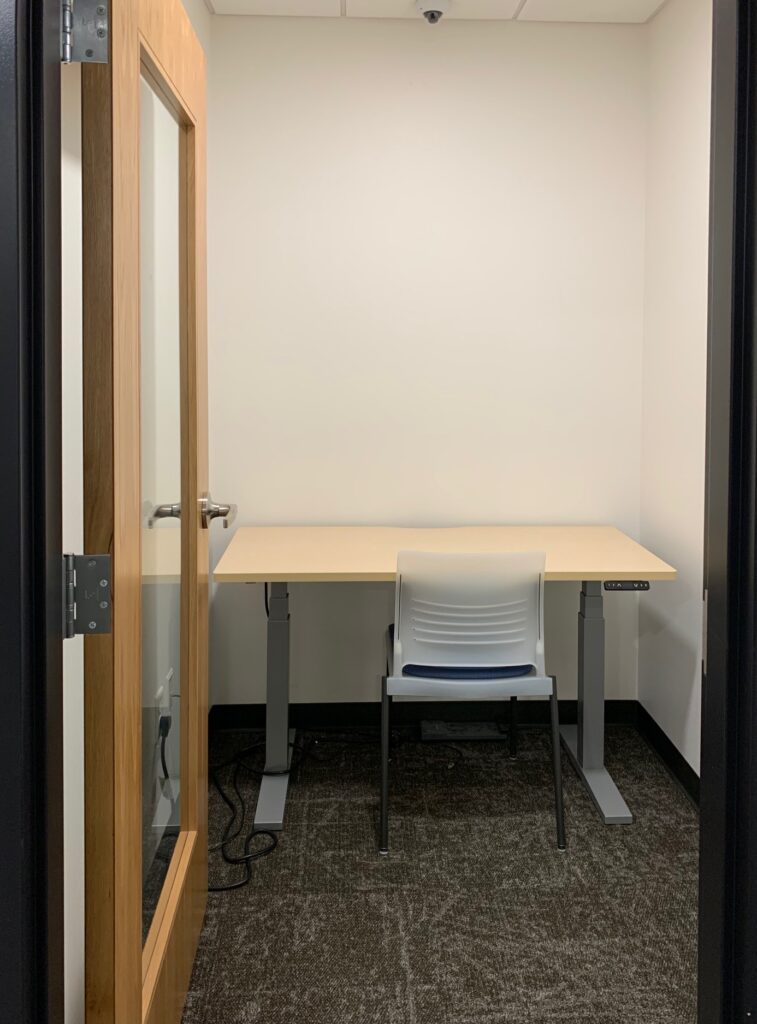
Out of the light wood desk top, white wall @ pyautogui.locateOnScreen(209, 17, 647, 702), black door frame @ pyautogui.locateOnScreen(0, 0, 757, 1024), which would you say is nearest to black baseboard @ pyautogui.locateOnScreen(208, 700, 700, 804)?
white wall @ pyautogui.locateOnScreen(209, 17, 647, 702)

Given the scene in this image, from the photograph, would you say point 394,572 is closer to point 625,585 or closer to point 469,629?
point 469,629

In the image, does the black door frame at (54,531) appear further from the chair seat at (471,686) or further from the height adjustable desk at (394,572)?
the height adjustable desk at (394,572)

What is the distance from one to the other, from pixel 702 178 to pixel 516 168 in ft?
2.44

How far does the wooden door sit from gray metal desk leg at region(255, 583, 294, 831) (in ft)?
2.41

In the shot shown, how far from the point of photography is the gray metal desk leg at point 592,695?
2939mm

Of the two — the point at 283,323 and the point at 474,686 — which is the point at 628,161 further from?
the point at 474,686

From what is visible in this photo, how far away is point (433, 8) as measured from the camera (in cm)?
308

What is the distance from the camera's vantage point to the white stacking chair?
2469mm

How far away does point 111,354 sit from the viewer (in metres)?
1.23

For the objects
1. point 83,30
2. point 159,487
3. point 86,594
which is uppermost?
point 83,30

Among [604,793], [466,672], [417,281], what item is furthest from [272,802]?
[417,281]

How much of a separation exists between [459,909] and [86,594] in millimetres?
1529

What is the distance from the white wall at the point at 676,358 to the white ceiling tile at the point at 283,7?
1.09 m

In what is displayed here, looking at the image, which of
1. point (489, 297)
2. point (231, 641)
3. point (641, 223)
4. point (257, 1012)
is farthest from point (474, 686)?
point (641, 223)
